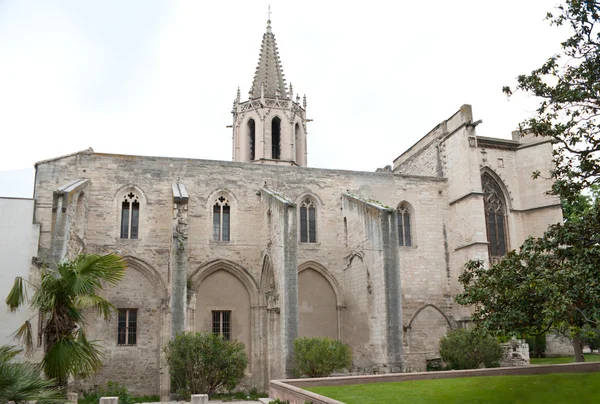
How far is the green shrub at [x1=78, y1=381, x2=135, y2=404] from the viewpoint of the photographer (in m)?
17.2

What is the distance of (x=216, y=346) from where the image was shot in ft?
58.3

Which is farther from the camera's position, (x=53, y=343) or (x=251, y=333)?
(x=251, y=333)

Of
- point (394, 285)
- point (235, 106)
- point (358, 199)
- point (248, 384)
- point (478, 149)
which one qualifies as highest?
point (235, 106)

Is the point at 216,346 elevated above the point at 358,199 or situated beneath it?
situated beneath

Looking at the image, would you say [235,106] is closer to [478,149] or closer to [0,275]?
[478,149]

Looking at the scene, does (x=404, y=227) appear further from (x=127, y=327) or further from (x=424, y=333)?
(x=127, y=327)

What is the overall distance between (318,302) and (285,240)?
16.8 feet

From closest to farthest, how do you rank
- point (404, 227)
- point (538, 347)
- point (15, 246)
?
point (15, 246) < point (538, 347) < point (404, 227)

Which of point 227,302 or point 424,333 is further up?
point 227,302

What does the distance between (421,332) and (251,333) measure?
756cm

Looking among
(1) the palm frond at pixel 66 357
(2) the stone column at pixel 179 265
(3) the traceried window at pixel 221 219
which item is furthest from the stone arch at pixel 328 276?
(1) the palm frond at pixel 66 357

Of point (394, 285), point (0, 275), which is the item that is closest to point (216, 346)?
point (394, 285)

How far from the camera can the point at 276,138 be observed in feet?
111

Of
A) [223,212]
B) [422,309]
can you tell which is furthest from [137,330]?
[422,309]
